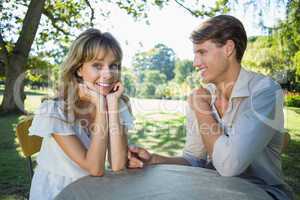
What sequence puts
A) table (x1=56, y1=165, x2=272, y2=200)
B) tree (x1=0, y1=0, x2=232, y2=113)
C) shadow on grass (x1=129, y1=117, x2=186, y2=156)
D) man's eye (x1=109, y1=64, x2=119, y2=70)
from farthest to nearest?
1. tree (x1=0, y1=0, x2=232, y2=113)
2. shadow on grass (x1=129, y1=117, x2=186, y2=156)
3. man's eye (x1=109, y1=64, x2=119, y2=70)
4. table (x1=56, y1=165, x2=272, y2=200)

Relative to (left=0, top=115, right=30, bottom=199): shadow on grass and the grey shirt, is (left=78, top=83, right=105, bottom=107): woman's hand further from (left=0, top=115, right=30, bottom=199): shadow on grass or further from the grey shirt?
(left=0, top=115, right=30, bottom=199): shadow on grass

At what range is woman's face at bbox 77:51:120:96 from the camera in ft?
6.72

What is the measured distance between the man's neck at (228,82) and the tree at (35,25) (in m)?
8.82

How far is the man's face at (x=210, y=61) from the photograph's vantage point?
1.91 m

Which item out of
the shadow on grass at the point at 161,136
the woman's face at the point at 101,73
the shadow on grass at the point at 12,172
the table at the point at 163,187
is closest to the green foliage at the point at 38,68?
the shadow on grass at the point at 161,136

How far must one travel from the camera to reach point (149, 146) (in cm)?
678

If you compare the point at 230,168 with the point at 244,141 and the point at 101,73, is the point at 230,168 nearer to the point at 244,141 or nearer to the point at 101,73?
the point at 244,141

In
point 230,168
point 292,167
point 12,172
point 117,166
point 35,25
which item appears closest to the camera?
point 230,168

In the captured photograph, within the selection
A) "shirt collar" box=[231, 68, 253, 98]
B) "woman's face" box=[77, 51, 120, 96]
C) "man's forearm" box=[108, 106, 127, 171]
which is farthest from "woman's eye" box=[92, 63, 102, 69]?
"shirt collar" box=[231, 68, 253, 98]

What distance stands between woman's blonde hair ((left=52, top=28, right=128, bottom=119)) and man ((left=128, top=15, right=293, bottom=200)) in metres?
0.45

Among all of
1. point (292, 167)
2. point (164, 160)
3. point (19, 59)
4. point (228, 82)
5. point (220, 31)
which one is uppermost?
point (19, 59)

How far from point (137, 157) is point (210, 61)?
0.64 meters

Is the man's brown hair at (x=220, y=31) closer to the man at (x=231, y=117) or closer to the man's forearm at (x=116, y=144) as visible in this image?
the man at (x=231, y=117)

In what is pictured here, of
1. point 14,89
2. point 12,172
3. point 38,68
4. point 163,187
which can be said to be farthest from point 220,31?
point 38,68
